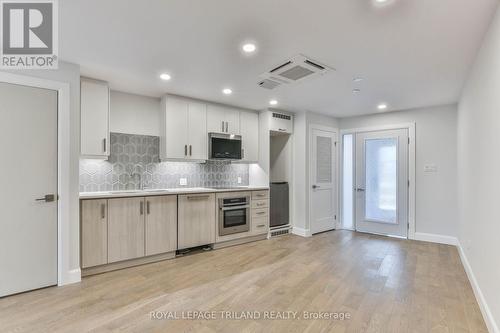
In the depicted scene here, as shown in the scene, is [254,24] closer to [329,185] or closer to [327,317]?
[327,317]

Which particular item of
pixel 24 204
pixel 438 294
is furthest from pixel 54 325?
pixel 438 294

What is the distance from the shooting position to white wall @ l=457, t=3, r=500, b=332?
1.89 m

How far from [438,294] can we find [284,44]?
117 inches

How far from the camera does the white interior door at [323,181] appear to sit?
5199 mm

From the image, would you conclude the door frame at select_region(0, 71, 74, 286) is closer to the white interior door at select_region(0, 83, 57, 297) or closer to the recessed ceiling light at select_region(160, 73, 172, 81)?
the white interior door at select_region(0, 83, 57, 297)

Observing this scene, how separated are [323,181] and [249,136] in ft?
6.14

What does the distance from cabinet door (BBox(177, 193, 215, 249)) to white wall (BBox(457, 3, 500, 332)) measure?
10.7ft

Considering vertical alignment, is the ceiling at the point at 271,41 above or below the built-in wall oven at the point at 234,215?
above

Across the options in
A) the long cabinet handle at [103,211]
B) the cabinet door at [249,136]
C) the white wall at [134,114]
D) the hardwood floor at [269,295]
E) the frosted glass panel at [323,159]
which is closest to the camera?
the hardwood floor at [269,295]

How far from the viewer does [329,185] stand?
18.2 feet

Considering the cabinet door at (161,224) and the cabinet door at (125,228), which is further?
the cabinet door at (161,224)

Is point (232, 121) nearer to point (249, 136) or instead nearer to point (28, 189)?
point (249, 136)

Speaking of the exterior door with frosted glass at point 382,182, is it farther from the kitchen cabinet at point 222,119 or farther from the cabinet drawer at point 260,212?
the kitchen cabinet at point 222,119

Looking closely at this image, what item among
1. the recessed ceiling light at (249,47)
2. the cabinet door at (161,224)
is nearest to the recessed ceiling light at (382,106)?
the recessed ceiling light at (249,47)
